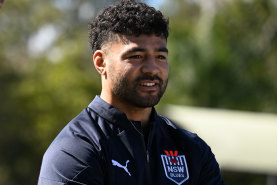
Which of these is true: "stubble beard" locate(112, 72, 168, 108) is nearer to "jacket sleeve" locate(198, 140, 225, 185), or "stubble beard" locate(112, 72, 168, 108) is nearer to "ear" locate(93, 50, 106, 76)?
"ear" locate(93, 50, 106, 76)

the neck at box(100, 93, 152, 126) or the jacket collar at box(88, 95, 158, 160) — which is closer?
the jacket collar at box(88, 95, 158, 160)

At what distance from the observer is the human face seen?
146 inches

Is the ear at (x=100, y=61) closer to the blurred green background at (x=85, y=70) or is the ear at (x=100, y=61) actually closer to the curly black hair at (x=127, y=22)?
the curly black hair at (x=127, y=22)

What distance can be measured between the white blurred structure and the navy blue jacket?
1228cm

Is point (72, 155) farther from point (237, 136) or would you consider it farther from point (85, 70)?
point (85, 70)

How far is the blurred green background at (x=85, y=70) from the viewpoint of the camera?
792 inches

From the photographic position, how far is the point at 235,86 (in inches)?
795

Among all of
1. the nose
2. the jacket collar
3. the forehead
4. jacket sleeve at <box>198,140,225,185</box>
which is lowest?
jacket sleeve at <box>198,140,225,185</box>

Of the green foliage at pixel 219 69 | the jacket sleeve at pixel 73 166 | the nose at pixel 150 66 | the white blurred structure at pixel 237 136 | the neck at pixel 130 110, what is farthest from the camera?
the green foliage at pixel 219 69

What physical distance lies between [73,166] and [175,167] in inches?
25.1

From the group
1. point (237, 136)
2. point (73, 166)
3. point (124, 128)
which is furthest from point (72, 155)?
point (237, 136)

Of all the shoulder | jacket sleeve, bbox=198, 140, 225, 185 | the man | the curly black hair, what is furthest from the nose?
jacket sleeve, bbox=198, 140, 225, 185

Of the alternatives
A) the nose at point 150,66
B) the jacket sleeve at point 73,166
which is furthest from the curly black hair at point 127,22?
the jacket sleeve at point 73,166

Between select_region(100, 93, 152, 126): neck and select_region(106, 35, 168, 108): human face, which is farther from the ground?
select_region(106, 35, 168, 108): human face
